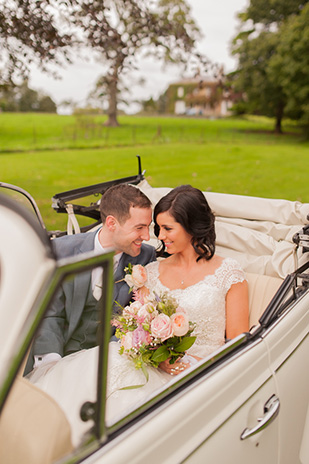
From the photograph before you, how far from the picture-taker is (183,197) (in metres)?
2.71

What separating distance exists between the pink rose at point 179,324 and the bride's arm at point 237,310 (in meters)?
0.55

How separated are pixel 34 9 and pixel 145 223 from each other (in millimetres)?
3961

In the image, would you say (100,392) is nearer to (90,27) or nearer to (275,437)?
(275,437)

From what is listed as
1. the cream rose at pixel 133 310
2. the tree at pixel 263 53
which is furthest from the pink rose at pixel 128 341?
the tree at pixel 263 53

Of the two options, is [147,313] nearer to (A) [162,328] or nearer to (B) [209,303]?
(A) [162,328]

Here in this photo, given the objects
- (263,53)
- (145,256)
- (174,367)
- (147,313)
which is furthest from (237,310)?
(263,53)

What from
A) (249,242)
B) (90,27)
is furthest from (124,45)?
(249,242)

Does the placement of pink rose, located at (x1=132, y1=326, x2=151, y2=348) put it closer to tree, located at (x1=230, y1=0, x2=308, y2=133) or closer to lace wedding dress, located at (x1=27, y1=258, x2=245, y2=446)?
lace wedding dress, located at (x1=27, y1=258, x2=245, y2=446)

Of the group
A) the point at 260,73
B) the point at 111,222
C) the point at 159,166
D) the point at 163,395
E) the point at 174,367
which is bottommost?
the point at 159,166

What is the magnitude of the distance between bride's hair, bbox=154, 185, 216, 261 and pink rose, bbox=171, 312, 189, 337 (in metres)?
0.74

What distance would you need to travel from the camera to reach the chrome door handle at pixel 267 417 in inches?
62.3

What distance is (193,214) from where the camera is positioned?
8.95ft

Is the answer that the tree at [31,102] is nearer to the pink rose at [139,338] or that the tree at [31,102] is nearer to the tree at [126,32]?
the tree at [126,32]

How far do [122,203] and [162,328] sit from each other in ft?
3.21
